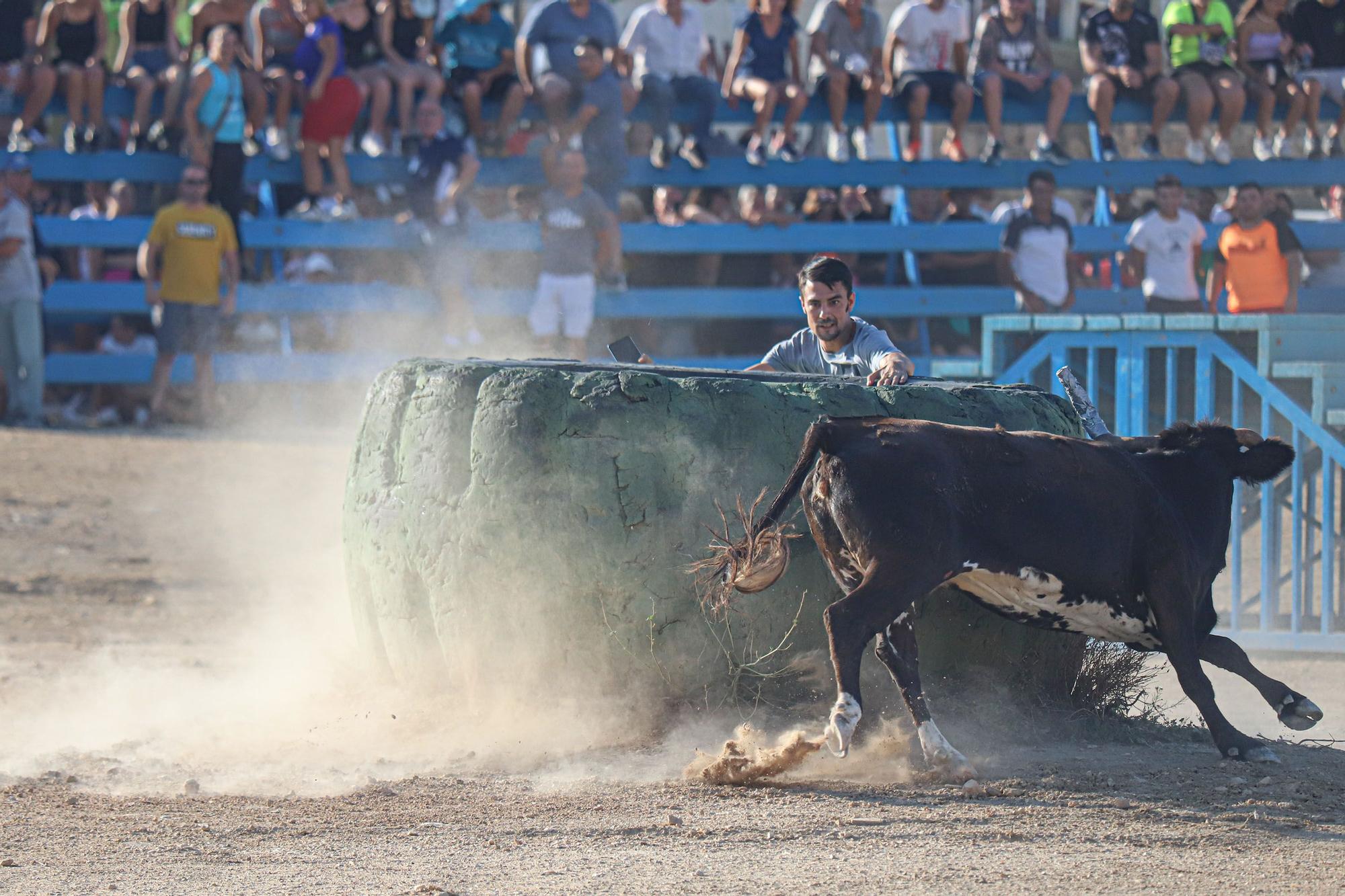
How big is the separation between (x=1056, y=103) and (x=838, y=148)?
6.73 ft

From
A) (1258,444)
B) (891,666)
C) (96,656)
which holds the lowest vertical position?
(96,656)

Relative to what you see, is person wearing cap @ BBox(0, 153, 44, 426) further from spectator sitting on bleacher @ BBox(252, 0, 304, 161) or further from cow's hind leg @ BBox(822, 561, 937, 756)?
cow's hind leg @ BBox(822, 561, 937, 756)

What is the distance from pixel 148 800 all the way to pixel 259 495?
6.74m

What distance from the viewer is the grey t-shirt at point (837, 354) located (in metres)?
6.06

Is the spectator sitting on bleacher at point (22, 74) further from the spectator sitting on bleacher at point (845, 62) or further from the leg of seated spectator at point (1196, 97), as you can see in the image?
the leg of seated spectator at point (1196, 97)

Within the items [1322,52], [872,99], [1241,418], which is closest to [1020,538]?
[1241,418]

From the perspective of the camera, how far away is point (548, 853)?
415cm

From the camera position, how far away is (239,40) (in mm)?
13195

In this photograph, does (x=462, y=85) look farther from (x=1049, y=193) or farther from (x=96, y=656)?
(x=96, y=656)

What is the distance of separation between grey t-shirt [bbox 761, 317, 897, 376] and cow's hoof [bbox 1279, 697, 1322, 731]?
5.98 feet

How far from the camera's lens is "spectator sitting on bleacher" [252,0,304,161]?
43.8 ft

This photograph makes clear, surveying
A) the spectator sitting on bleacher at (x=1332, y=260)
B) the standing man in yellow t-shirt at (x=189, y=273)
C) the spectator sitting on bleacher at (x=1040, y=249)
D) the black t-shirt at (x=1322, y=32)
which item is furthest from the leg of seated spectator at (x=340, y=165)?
the black t-shirt at (x=1322, y=32)

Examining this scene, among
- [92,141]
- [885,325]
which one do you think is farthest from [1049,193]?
[92,141]

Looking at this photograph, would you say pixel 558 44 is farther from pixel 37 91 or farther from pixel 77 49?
pixel 37 91
